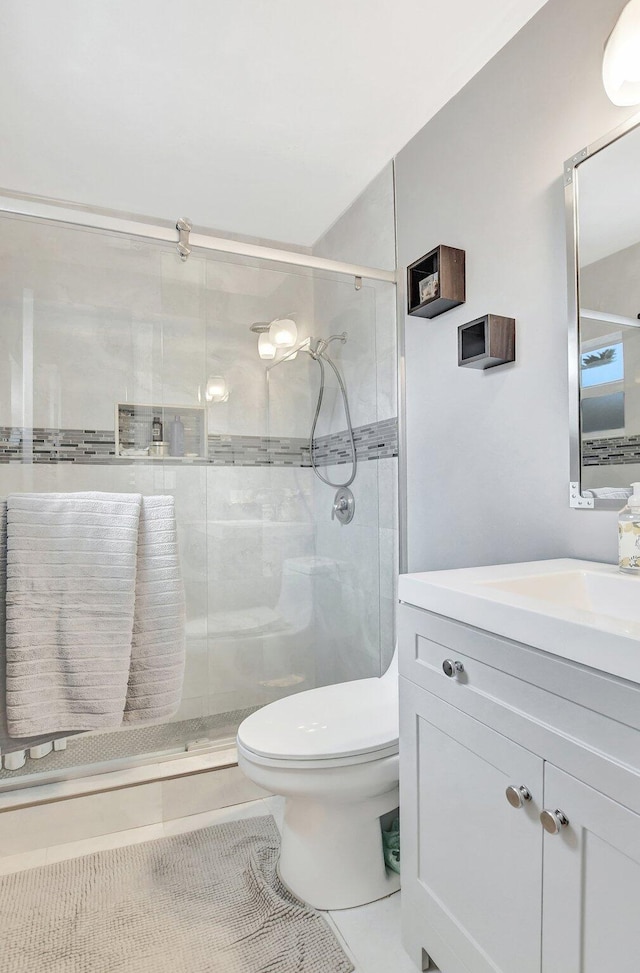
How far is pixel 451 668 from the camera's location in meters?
0.98

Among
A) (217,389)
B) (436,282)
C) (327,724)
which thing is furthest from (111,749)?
(436,282)

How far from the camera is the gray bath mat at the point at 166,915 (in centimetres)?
119

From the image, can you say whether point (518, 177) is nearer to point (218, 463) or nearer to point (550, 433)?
point (550, 433)

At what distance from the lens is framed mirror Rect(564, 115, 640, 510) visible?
1158 mm

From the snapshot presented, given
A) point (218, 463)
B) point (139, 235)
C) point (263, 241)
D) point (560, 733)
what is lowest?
point (560, 733)

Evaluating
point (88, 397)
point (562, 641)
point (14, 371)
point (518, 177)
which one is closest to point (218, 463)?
point (88, 397)

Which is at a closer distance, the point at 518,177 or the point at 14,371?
the point at 518,177

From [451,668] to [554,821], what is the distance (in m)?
0.28

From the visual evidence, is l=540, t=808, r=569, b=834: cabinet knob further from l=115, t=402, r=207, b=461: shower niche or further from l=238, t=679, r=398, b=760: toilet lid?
l=115, t=402, r=207, b=461: shower niche

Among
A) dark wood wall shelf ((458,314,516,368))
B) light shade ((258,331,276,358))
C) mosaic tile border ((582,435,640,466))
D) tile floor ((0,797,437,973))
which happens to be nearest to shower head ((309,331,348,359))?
Result: light shade ((258,331,276,358))

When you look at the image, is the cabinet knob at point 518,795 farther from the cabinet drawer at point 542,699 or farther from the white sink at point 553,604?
the white sink at point 553,604

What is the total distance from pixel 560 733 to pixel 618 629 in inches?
7.2

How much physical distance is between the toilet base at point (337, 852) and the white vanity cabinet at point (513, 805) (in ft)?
0.70

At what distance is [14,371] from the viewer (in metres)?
1.62
